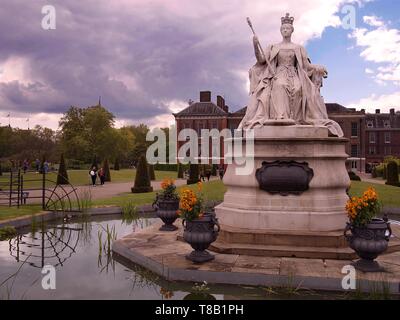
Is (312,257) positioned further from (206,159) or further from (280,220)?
(206,159)

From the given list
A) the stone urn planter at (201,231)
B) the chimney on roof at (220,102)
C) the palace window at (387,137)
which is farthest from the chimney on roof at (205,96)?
the stone urn planter at (201,231)

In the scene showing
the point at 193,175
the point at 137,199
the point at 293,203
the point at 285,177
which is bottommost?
the point at 137,199

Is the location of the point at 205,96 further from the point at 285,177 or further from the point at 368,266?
the point at 368,266

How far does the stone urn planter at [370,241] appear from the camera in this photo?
6188mm

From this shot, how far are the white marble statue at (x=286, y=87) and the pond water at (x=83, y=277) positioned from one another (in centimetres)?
397

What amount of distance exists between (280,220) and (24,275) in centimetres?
489

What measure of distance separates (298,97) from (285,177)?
6.44 feet

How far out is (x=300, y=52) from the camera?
9.20m

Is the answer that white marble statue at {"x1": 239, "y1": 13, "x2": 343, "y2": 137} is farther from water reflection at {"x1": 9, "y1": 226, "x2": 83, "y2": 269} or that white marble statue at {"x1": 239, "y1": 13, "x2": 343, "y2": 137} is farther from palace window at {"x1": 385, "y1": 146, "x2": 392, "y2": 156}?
palace window at {"x1": 385, "y1": 146, "x2": 392, "y2": 156}

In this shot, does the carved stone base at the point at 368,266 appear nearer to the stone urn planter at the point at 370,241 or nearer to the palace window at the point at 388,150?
the stone urn planter at the point at 370,241

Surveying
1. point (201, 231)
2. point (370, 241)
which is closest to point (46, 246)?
point (201, 231)

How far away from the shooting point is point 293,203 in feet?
26.8

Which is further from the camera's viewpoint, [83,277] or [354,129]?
[354,129]

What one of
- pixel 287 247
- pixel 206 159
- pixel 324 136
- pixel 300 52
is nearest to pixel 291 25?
pixel 300 52
